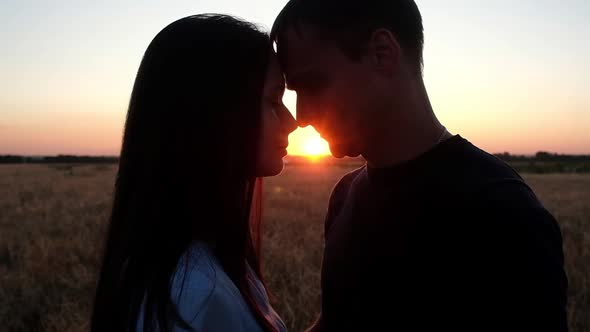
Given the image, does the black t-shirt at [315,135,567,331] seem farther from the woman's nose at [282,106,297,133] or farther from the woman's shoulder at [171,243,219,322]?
the woman's shoulder at [171,243,219,322]

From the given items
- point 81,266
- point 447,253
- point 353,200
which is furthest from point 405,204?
point 81,266

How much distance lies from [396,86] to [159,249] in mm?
1066

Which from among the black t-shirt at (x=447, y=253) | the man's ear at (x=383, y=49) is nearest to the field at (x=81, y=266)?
the black t-shirt at (x=447, y=253)

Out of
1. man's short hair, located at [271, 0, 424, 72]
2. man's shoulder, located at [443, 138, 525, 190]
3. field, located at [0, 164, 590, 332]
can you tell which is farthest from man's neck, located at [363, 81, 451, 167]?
field, located at [0, 164, 590, 332]

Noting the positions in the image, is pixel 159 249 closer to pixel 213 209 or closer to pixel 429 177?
pixel 213 209

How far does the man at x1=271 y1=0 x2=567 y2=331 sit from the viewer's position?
1401mm

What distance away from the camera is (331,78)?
1.90m

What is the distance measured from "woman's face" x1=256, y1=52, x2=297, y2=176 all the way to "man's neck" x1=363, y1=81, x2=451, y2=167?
0.35m

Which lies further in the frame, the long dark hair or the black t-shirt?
the long dark hair

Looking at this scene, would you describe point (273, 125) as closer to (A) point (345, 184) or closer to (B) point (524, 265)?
(A) point (345, 184)

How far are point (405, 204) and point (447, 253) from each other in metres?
0.24

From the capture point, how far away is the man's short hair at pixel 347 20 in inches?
73.0

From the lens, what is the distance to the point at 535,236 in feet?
4.54

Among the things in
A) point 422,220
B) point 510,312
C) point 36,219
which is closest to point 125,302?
point 422,220
